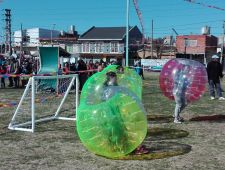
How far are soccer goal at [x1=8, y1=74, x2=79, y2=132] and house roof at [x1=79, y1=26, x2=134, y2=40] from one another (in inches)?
2339

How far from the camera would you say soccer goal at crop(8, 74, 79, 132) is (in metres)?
9.28

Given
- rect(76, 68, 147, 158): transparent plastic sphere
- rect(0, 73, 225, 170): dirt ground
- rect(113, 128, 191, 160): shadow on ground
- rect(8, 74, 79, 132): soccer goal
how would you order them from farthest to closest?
rect(8, 74, 79, 132): soccer goal
rect(113, 128, 191, 160): shadow on ground
rect(0, 73, 225, 170): dirt ground
rect(76, 68, 147, 158): transparent plastic sphere

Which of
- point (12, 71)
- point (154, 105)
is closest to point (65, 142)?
point (154, 105)

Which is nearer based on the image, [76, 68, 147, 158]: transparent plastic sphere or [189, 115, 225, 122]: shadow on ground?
[76, 68, 147, 158]: transparent plastic sphere

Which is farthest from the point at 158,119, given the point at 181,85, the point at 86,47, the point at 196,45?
the point at 86,47

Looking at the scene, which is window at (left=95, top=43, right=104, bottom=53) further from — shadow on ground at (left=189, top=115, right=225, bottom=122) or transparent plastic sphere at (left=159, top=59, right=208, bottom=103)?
transparent plastic sphere at (left=159, top=59, right=208, bottom=103)

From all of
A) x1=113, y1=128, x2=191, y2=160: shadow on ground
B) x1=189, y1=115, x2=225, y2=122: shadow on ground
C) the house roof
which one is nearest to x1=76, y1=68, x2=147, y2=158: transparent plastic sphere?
x1=113, y1=128, x2=191, y2=160: shadow on ground

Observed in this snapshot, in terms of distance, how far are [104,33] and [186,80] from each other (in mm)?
70363

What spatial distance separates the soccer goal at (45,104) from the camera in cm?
928

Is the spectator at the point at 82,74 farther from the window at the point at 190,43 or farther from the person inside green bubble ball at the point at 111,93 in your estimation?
the window at the point at 190,43

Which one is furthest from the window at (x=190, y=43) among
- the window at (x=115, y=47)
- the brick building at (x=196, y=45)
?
the window at (x=115, y=47)

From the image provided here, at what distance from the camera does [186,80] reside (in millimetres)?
10125

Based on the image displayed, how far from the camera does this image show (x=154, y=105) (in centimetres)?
1415

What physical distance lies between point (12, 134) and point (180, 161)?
154 inches
